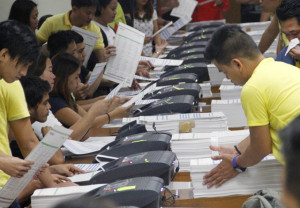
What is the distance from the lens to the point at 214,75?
4559 mm

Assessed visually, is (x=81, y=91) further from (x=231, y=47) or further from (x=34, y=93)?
(x=231, y=47)

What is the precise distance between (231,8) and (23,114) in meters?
9.94

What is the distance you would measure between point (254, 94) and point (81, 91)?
218 centimetres

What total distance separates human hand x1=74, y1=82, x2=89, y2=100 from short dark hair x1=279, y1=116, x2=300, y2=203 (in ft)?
11.0

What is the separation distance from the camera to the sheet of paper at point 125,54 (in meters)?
4.27

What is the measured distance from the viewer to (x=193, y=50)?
18.7 ft

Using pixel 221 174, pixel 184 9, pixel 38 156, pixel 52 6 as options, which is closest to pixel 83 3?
pixel 52 6

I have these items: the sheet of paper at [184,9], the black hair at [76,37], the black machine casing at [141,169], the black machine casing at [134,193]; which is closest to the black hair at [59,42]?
the black hair at [76,37]

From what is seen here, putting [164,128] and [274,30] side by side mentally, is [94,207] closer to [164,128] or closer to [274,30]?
[164,128]

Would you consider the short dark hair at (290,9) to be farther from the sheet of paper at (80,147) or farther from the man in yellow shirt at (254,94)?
the sheet of paper at (80,147)

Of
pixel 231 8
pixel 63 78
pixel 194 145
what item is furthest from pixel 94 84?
pixel 231 8

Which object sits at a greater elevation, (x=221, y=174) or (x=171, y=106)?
(x=221, y=174)

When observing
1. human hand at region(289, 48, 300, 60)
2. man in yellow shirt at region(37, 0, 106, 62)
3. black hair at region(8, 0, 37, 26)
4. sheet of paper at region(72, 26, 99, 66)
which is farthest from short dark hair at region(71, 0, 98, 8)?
human hand at region(289, 48, 300, 60)

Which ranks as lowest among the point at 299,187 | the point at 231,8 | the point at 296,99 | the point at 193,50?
the point at 231,8
